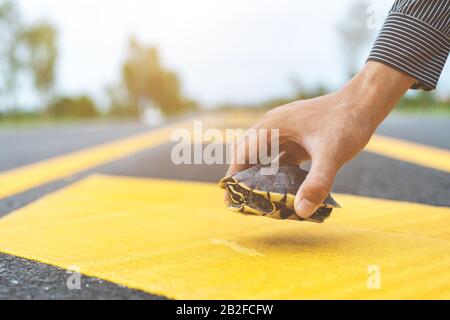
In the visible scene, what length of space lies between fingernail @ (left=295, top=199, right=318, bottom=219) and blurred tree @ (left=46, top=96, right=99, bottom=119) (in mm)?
35861

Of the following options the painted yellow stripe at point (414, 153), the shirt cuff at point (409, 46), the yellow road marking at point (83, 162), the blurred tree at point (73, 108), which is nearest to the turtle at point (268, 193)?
the shirt cuff at point (409, 46)

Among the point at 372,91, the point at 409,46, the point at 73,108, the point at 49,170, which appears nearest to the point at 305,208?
the point at 372,91

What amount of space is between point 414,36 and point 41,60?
38.4m

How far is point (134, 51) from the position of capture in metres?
62.4

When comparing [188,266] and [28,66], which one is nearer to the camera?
[188,266]

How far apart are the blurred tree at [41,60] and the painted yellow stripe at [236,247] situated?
3630 cm

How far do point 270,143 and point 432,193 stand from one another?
1495 mm

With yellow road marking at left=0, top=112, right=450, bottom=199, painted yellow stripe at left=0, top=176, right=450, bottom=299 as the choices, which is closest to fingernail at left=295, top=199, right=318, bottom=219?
painted yellow stripe at left=0, top=176, right=450, bottom=299

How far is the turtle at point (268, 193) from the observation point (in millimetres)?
1479

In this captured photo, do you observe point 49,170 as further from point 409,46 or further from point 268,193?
point 409,46

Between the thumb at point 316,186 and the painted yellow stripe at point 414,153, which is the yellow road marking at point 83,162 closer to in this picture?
the painted yellow stripe at point 414,153

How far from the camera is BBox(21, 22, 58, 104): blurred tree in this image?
3666 centimetres
